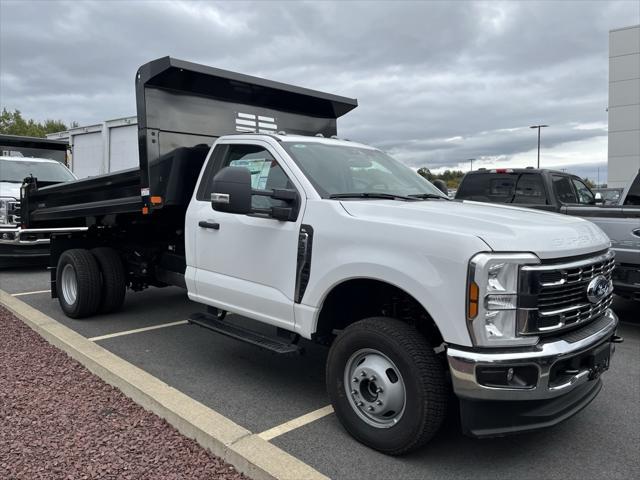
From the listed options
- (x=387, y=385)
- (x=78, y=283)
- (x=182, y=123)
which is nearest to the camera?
(x=387, y=385)

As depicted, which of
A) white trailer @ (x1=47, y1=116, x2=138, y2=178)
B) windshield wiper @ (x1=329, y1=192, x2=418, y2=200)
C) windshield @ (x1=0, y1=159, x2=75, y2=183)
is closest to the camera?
windshield wiper @ (x1=329, y1=192, x2=418, y2=200)

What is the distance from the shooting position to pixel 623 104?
36.9m

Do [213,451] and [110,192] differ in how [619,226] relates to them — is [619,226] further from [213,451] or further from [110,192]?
[110,192]

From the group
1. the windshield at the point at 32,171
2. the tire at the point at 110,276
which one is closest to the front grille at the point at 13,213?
the windshield at the point at 32,171

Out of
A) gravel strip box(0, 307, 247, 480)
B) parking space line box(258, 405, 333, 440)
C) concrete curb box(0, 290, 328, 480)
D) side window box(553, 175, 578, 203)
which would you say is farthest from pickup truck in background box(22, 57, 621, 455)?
side window box(553, 175, 578, 203)

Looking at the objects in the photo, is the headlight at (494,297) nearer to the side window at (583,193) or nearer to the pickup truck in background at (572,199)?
the pickup truck in background at (572,199)

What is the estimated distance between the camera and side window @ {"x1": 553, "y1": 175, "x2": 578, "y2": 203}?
8758 millimetres

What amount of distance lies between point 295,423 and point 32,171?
382 inches

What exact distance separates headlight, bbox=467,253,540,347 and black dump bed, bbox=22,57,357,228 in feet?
11.2

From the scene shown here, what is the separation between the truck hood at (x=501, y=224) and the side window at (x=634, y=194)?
4328mm

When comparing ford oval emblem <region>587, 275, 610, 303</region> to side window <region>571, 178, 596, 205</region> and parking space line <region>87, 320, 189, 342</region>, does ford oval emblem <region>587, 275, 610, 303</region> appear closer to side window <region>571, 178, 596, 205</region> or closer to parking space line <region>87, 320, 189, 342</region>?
parking space line <region>87, 320, 189, 342</region>

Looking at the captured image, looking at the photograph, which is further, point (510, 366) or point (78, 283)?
point (78, 283)

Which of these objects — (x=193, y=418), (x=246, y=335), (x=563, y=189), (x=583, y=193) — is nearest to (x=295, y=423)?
(x=193, y=418)

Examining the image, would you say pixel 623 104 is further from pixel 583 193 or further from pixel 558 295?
pixel 558 295
